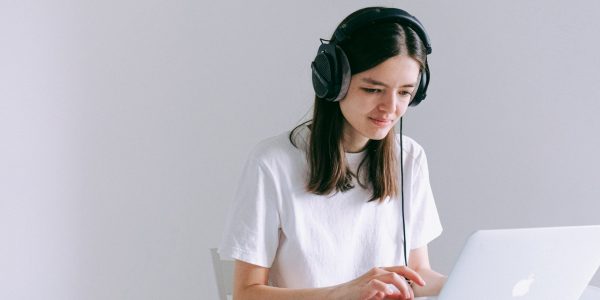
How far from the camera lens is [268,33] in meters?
2.71

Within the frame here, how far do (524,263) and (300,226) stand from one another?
1.74ft

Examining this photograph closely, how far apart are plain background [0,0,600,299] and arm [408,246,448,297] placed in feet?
2.84

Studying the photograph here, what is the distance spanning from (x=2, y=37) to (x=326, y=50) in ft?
4.40

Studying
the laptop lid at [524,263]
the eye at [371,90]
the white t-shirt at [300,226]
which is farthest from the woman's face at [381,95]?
the laptop lid at [524,263]

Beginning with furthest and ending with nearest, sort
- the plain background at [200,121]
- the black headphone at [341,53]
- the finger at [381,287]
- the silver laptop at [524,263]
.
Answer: the plain background at [200,121] < the black headphone at [341,53] < the finger at [381,287] < the silver laptop at [524,263]

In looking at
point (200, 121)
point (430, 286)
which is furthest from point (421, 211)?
point (200, 121)

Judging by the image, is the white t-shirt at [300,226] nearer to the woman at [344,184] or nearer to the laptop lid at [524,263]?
the woman at [344,184]

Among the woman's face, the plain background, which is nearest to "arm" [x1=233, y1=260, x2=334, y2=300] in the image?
the woman's face

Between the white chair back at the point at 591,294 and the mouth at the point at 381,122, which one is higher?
the mouth at the point at 381,122

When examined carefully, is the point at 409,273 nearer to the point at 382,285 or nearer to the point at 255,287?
the point at 382,285

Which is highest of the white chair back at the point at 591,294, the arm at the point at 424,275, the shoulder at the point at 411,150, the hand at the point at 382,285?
the shoulder at the point at 411,150

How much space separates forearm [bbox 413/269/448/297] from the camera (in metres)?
1.50

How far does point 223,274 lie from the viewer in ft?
6.00

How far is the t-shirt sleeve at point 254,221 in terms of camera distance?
157cm
